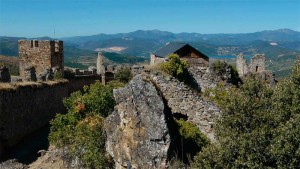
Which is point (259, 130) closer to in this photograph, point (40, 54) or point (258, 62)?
point (40, 54)

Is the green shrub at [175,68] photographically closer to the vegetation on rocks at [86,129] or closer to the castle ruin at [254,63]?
the vegetation on rocks at [86,129]

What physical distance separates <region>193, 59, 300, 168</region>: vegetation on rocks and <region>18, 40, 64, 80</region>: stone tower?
77.3 ft

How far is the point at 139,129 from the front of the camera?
14.1 meters

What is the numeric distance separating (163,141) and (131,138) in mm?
1205

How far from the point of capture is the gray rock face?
13.7 metres

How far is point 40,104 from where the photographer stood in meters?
29.2

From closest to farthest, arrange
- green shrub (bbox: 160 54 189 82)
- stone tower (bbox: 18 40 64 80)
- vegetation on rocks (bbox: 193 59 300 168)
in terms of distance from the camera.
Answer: vegetation on rocks (bbox: 193 59 300 168), green shrub (bbox: 160 54 189 82), stone tower (bbox: 18 40 64 80)

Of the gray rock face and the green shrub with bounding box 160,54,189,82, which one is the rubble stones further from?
the gray rock face

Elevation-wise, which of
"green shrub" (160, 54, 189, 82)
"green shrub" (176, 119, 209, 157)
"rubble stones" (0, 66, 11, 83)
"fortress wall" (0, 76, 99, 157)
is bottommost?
"fortress wall" (0, 76, 99, 157)

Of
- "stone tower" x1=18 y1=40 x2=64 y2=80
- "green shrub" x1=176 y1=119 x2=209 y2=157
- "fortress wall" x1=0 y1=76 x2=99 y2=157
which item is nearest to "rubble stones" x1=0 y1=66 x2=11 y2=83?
"fortress wall" x1=0 y1=76 x2=99 y2=157

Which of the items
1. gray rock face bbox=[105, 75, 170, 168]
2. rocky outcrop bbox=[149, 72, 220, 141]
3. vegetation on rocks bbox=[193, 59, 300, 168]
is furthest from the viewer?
rocky outcrop bbox=[149, 72, 220, 141]

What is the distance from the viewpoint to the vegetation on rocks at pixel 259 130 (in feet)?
37.9

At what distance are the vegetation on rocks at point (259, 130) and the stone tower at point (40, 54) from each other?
928 inches

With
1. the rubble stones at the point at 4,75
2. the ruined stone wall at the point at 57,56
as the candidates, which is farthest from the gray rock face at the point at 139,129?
the ruined stone wall at the point at 57,56
